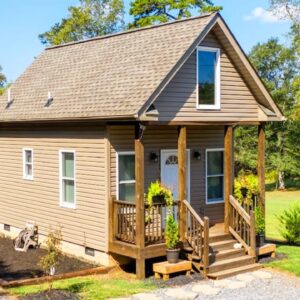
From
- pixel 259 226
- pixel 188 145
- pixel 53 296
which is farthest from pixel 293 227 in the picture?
pixel 53 296

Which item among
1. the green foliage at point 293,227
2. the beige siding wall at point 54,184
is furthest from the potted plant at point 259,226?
the beige siding wall at point 54,184

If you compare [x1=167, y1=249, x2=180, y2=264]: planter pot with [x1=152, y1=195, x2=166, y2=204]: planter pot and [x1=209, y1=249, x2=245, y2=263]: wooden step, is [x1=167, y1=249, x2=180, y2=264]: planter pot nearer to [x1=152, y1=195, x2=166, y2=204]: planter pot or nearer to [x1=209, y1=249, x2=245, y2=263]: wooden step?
[x1=209, y1=249, x2=245, y2=263]: wooden step

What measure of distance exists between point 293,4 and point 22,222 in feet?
106

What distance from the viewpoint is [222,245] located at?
14.5m

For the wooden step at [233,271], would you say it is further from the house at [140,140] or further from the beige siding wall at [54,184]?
the beige siding wall at [54,184]

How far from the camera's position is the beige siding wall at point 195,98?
13.6m

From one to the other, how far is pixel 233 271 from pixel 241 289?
1.36 meters

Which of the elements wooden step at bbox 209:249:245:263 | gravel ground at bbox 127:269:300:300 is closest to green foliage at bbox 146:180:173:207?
wooden step at bbox 209:249:245:263

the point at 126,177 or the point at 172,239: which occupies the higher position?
the point at 126,177

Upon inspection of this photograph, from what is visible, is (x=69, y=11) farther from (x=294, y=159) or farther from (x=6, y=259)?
(x=6, y=259)

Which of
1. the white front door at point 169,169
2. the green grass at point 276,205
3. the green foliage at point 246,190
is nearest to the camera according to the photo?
the white front door at point 169,169

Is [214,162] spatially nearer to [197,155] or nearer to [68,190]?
[197,155]

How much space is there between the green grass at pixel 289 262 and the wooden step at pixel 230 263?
2.10ft

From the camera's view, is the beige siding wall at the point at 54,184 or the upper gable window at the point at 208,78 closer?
the beige siding wall at the point at 54,184
